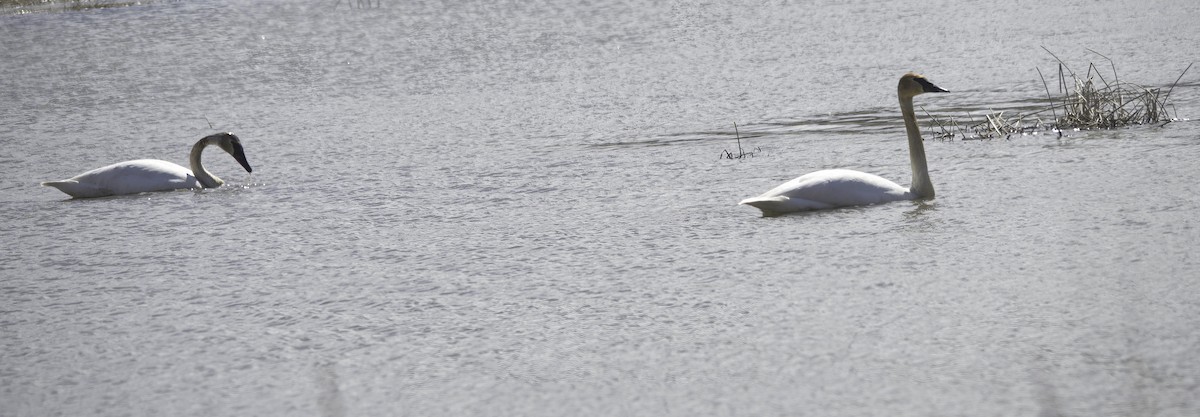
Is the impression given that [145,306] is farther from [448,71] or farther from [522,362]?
[448,71]

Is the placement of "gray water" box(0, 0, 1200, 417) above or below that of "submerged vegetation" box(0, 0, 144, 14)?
below

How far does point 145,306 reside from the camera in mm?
5527

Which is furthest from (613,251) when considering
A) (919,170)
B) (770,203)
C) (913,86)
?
(913,86)

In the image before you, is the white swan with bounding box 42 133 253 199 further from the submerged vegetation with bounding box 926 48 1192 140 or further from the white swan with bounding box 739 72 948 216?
the submerged vegetation with bounding box 926 48 1192 140

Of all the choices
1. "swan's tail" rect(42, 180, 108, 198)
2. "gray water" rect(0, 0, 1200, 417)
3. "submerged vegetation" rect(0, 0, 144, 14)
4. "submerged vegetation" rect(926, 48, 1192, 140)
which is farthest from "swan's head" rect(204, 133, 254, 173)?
"submerged vegetation" rect(0, 0, 144, 14)

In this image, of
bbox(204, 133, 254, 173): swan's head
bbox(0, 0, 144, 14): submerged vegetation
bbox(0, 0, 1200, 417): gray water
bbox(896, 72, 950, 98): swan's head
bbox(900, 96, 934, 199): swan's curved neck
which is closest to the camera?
bbox(0, 0, 1200, 417): gray water

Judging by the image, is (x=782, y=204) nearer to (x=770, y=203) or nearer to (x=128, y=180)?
(x=770, y=203)

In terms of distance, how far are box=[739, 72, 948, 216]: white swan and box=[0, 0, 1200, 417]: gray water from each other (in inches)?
3.2

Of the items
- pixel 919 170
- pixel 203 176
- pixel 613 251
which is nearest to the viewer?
pixel 613 251

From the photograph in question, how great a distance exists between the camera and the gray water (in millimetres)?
4156

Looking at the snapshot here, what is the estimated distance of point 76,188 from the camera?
834 cm

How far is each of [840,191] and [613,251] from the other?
1.13m

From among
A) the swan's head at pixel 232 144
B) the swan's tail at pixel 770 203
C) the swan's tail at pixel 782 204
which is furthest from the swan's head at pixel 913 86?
the swan's head at pixel 232 144

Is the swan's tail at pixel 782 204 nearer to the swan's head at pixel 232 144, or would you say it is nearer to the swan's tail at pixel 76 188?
the swan's head at pixel 232 144
